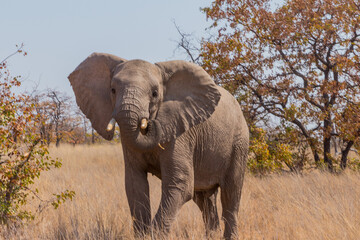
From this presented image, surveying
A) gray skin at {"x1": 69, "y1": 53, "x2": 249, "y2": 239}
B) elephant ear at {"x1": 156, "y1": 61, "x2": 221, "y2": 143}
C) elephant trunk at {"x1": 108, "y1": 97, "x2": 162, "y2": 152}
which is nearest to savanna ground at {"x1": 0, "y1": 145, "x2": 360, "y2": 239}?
gray skin at {"x1": 69, "y1": 53, "x2": 249, "y2": 239}

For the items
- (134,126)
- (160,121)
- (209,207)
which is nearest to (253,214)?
(209,207)

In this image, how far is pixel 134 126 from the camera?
377 centimetres

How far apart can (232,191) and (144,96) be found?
6.60 ft

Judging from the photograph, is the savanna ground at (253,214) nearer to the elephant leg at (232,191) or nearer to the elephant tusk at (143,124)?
the elephant leg at (232,191)

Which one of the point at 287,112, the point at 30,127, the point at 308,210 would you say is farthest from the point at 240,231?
the point at 287,112

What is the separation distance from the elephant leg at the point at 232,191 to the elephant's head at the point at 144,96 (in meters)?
1.03

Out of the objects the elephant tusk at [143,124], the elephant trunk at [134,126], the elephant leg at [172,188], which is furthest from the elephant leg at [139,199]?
the elephant tusk at [143,124]

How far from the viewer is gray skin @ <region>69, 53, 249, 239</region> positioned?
3.95m

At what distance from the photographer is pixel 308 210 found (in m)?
6.03

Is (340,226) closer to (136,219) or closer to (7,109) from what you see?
(136,219)

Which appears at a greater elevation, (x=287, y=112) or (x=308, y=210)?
(x=287, y=112)

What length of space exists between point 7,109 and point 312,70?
23.6ft

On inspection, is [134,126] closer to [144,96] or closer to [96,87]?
[144,96]

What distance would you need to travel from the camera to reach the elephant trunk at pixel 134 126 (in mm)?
3723
